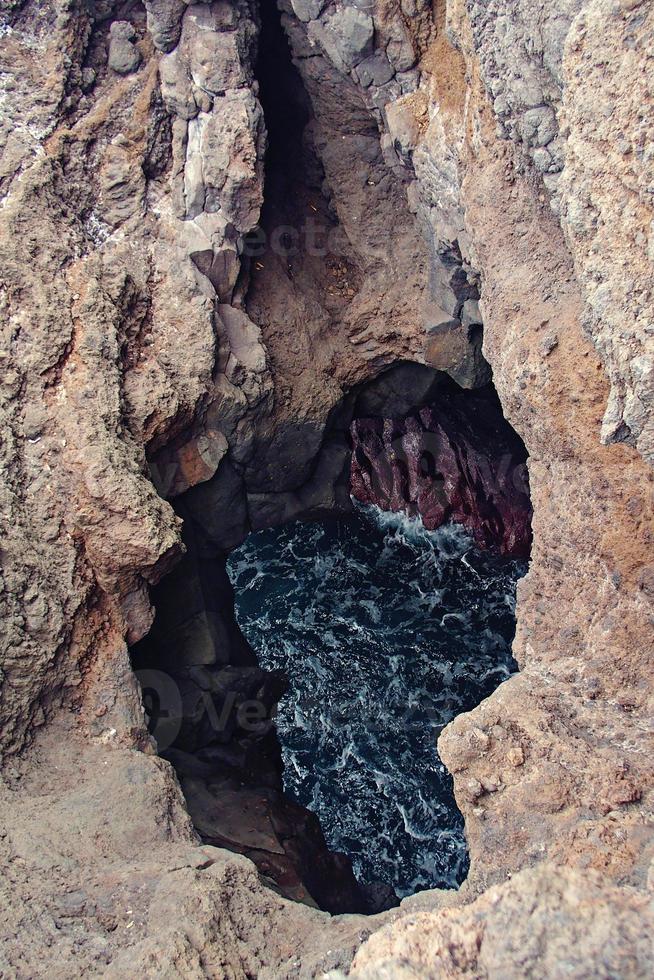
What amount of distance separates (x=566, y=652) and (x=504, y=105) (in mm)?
3212

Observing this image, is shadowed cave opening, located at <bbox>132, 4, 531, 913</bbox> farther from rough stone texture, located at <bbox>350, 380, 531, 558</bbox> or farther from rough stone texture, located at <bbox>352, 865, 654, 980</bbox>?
rough stone texture, located at <bbox>352, 865, 654, 980</bbox>

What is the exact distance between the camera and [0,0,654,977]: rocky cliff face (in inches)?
133

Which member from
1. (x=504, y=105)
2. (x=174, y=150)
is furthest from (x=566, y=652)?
(x=174, y=150)

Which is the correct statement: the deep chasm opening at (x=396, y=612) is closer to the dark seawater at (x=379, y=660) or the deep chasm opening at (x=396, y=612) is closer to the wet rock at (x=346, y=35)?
the dark seawater at (x=379, y=660)

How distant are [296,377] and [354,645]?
307 centimetres

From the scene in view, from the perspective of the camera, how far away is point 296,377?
26.7 feet

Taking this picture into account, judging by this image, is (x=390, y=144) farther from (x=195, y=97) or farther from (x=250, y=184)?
(x=195, y=97)

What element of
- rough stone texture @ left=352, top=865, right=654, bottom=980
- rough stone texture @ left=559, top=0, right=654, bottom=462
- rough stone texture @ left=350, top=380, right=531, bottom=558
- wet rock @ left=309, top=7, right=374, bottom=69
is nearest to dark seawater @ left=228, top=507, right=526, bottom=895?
rough stone texture @ left=350, top=380, right=531, bottom=558

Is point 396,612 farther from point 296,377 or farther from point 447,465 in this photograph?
point 296,377

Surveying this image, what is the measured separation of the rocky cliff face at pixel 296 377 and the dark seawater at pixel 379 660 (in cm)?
128

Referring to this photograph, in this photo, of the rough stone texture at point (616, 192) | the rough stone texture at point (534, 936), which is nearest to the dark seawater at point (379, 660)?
the rough stone texture at point (534, 936)

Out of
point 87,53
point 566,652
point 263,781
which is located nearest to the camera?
point 566,652

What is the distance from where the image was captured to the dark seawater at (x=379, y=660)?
7.27m

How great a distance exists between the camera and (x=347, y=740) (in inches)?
315
